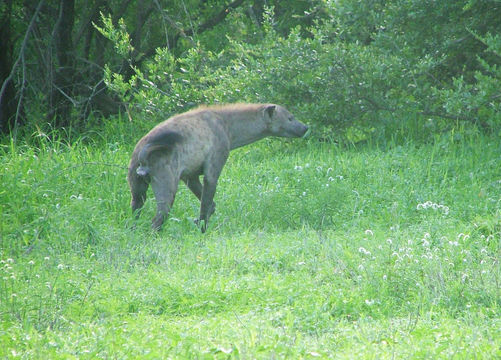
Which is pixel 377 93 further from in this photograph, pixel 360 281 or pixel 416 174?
pixel 360 281

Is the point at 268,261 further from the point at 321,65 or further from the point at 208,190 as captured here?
the point at 321,65

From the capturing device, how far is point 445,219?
22.9 feet

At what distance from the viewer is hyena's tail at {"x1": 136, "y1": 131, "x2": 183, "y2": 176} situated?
7.10 m

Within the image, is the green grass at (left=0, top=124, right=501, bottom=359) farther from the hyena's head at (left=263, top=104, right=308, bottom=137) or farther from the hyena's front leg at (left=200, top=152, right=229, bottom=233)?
the hyena's head at (left=263, top=104, right=308, bottom=137)

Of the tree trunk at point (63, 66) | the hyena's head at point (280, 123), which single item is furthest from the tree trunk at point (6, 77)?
the hyena's head at point (280, 123)

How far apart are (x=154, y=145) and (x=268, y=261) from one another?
6.28 ft

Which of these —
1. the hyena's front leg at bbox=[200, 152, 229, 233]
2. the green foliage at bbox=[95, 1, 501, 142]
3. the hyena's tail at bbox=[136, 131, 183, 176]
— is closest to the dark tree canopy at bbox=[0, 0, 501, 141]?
the green foliage at bbox=[95, 1, 501, 142]

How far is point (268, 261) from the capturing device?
589cm

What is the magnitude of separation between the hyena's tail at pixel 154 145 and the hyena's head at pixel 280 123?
1632mm

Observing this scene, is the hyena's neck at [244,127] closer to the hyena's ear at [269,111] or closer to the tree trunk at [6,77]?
the hyena's ear at [269,111]

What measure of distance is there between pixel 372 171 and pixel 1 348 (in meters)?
5.63

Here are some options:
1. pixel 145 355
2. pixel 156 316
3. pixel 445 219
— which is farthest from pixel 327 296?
pixel 445 219

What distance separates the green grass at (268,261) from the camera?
424 cm

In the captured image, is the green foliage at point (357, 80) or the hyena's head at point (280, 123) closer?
the hyena's head at point (280, 123)
